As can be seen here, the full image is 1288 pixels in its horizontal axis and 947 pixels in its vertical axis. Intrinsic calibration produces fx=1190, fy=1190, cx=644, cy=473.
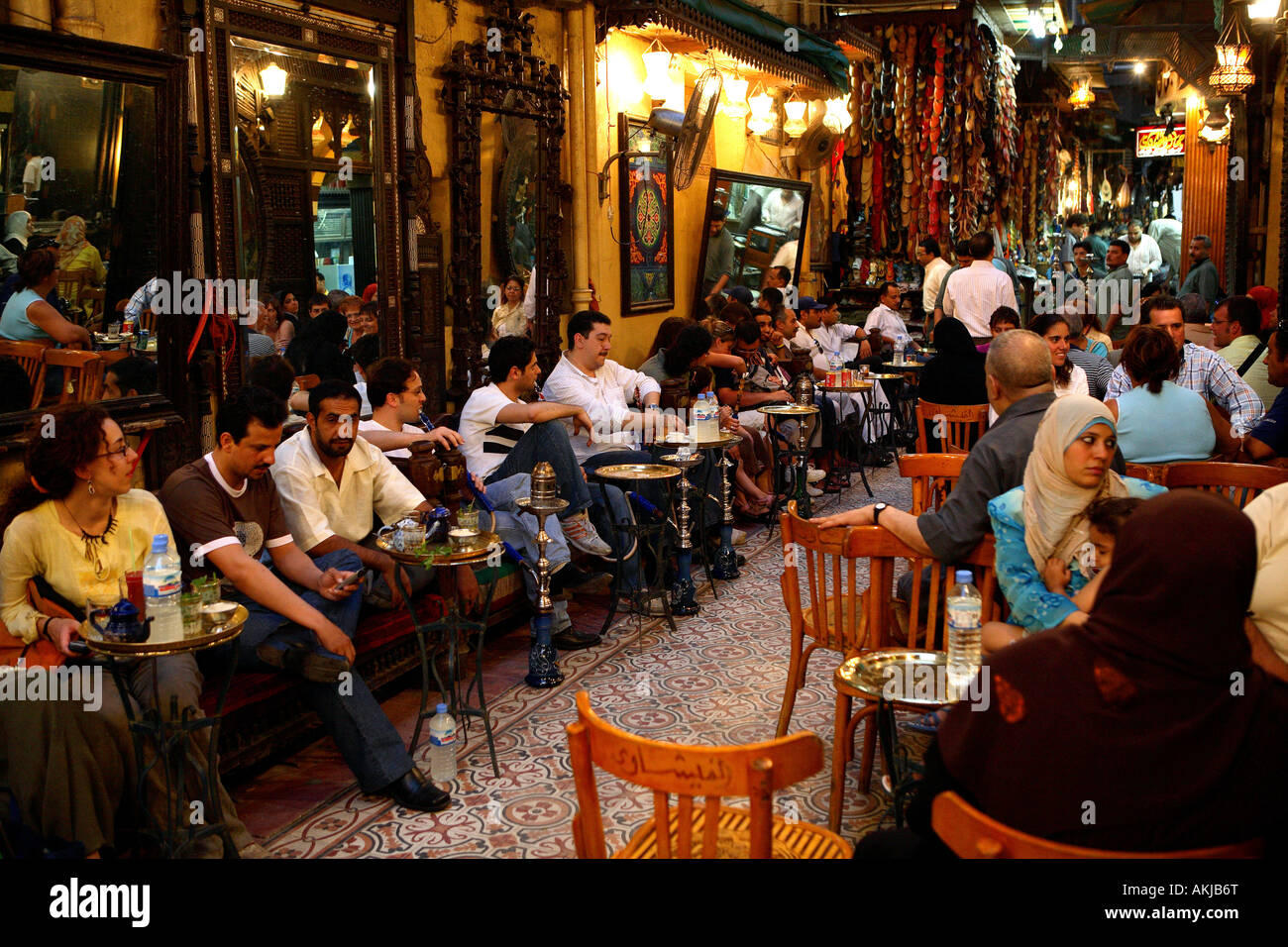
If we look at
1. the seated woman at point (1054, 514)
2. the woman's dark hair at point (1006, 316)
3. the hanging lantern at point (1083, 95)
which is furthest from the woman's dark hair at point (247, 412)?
the hanging lantern at point (1083, 95)

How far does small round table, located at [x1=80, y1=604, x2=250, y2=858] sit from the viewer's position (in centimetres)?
336

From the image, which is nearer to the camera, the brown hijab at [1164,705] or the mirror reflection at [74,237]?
the brown hijab at [1164,705]

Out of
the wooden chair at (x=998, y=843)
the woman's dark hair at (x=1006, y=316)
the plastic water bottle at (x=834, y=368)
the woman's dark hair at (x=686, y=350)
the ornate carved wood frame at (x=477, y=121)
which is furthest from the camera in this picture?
the plastic water bottle at (x=834, y=368)

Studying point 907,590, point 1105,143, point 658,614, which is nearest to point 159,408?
point 658,614

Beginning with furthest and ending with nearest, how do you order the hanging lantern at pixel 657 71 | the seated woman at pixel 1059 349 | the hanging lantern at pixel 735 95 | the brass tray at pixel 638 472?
the hanging lantern at pixel 735 95
the hanging lantern at pixel 657 71
the seated woman at pixel 1059 349
the brass tray at pixel 638 472

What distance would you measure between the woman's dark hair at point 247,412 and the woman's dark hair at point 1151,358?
365cm

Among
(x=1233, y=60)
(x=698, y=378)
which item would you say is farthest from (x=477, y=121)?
(x=1233, y=60)

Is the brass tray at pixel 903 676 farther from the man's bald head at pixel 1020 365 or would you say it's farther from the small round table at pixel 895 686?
the man's bald head at pixel 1020 365

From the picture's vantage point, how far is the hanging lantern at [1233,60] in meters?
11.9

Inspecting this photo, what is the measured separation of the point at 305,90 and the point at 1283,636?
5.24 meters

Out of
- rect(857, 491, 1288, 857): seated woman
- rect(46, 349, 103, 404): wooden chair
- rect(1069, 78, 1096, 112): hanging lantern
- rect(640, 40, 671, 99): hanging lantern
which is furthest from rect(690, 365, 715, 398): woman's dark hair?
rect(1069, 78, 1096, 112): hanging lantern

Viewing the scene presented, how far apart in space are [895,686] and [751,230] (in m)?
9.97

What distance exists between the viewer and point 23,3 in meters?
4.62

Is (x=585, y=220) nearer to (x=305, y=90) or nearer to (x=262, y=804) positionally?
(x=305, y=90)
